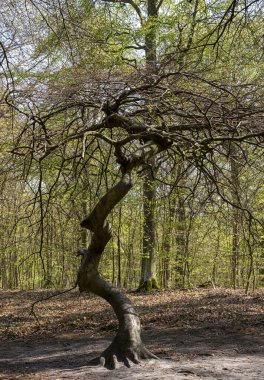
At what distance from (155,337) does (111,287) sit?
1.92 meters

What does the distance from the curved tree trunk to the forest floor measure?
172 mm

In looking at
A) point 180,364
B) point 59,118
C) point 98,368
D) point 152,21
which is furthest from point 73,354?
point 152,21

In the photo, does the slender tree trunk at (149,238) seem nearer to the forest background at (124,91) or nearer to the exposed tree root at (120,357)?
the forest background at (124,91)

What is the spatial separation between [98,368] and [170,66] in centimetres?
409

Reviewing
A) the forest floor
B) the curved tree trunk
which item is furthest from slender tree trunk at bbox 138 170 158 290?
the curved tree trunk

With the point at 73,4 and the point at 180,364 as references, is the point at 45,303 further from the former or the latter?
the point at 73,4

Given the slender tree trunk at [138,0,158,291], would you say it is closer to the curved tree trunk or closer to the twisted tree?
the twisted tree

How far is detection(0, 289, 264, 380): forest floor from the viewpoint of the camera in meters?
4.61

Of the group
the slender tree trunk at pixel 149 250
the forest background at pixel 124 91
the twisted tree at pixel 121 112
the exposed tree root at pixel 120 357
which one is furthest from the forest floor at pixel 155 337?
the forest background at pixel 124 91

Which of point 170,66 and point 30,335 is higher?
point 170,66

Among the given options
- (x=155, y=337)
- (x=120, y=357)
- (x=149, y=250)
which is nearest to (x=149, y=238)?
(x=149, y=250)

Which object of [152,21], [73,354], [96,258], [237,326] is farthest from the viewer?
[152,21]

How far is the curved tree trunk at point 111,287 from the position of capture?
471 centimetres

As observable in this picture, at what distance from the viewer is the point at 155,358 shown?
4.83 metres
